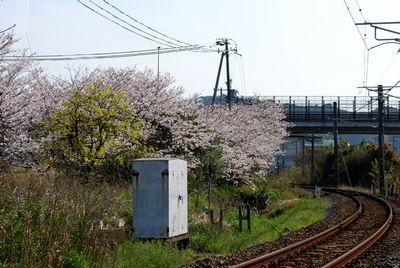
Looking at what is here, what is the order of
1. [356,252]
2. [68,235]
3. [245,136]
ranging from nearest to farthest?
[68,235]
[356,252]
[245,136]

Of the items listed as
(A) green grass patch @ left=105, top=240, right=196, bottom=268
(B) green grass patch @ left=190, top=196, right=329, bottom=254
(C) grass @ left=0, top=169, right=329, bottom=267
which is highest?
(C) grass @ left=0, top=169, right=329, bottom=267

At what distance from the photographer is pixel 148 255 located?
1212 centimetres

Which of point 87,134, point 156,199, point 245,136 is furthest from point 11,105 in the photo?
point 245,136

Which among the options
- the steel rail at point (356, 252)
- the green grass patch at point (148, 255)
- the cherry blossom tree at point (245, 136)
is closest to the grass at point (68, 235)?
the green grass patch at point (148, 255)

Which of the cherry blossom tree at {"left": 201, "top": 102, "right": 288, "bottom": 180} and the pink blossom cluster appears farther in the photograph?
the cherry blossom tree at {"left": 201, "top": 102, "right": 288, "bottom": 180}

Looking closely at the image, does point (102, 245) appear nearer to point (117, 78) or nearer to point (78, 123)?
point (78, 123)

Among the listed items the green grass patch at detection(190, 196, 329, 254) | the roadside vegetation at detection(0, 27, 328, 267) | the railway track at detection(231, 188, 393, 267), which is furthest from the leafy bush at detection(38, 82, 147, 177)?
the railway track at detection(231, 188, 393, 267)

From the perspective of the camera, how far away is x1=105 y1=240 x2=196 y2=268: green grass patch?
1147 centimetres

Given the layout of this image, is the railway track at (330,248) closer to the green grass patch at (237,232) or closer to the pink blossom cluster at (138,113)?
the green grass patch at (237,232)

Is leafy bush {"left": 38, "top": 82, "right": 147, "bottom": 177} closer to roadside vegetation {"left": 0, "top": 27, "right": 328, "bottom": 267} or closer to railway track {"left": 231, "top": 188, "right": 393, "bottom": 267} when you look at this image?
roadside vegetation {"left": 0, "top": 27, "right": 328, "bottom": 267}

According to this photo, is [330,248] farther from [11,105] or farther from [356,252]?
[11,105]

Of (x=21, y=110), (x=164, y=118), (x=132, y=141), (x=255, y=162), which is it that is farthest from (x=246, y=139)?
(x=21, y=110)

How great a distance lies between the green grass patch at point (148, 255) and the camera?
37.6 feet

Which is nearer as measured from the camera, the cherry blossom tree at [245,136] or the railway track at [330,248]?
the railway track at [330,248]
